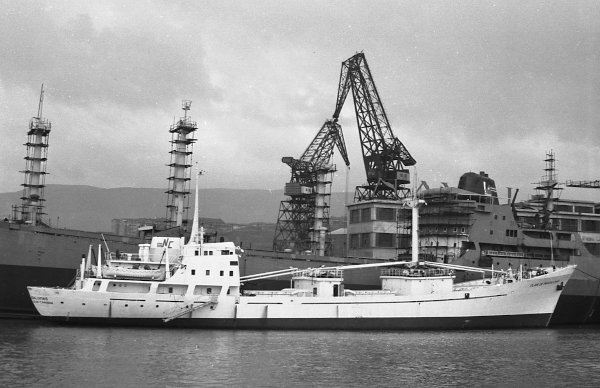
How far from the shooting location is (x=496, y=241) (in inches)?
2083

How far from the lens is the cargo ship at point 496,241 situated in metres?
50.0

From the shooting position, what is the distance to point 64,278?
41.7 metres

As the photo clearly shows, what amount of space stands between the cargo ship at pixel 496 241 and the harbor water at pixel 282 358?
13.8 m

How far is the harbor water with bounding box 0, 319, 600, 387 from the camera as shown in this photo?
2269 cm

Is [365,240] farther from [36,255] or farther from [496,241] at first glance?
[36,255]

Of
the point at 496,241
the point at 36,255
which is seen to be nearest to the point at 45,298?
the point at 36,255

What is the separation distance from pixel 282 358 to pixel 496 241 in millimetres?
30913

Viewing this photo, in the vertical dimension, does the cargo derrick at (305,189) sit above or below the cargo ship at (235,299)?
above

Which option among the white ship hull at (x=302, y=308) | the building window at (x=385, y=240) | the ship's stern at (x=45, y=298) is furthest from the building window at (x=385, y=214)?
the ship's stern at (x=45, y=298)

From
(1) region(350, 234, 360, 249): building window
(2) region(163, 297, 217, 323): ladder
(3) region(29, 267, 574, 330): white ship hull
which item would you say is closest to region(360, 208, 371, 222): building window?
(1) region(350, 234, 360, 249): building window

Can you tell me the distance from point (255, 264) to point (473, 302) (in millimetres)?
15200

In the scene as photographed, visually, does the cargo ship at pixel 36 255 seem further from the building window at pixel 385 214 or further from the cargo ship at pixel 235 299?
the building window at pixel 385 214

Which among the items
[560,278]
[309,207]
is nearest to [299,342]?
[560,278]

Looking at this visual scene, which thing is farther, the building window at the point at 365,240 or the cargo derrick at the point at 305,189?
the cargo derrick at the point at 305,189
